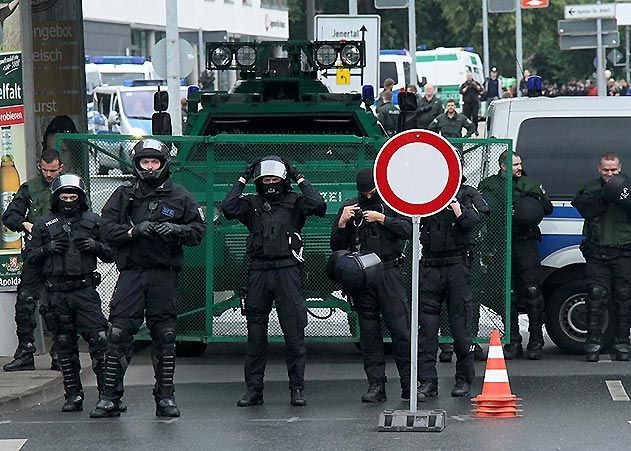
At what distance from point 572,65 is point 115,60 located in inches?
1984

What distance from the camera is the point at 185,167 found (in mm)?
13711

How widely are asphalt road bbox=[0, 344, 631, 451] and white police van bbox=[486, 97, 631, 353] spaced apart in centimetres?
62

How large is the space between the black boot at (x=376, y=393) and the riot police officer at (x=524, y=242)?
2.39 metres

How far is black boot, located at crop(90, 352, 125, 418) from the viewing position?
37.1 feet

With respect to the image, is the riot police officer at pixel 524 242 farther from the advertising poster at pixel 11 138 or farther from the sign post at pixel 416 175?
the advertising poster at pixel 11 138

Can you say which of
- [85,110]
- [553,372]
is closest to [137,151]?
[553,372]

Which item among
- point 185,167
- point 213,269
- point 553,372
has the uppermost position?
point 185,167

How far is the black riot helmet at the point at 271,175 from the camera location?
11.7 m

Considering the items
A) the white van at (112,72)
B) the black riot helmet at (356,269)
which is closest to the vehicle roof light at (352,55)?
the black riot helmet at (356,269)

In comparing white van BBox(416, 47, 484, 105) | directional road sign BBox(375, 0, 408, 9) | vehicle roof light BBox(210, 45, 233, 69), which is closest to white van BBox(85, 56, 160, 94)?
A: directional road sign BBox(375, 0, 408, 9)

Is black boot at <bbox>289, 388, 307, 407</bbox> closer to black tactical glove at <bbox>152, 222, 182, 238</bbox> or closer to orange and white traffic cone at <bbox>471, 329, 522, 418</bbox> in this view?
orange and white traffic cone at <bbox>471, 329, 522, 418</bbox>

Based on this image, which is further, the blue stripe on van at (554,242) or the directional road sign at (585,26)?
the directional road sign at (585,26)

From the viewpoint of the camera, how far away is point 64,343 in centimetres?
1156

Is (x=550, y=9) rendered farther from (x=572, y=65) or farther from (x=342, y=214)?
(x=342, y=214)
